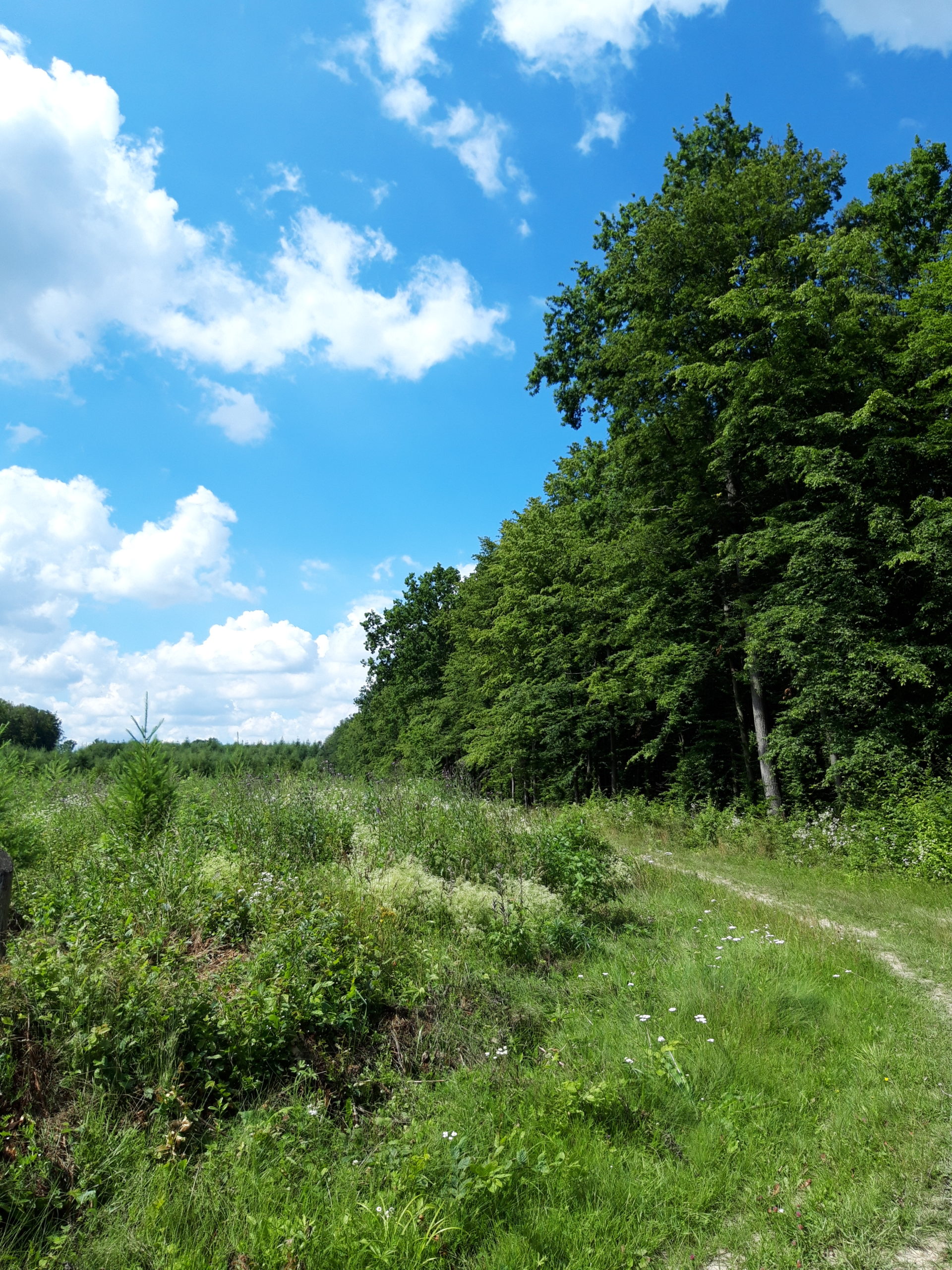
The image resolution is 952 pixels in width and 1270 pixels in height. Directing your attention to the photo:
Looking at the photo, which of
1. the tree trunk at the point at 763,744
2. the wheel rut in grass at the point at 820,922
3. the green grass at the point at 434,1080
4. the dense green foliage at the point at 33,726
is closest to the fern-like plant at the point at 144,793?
the green grass at the point at 434,1080

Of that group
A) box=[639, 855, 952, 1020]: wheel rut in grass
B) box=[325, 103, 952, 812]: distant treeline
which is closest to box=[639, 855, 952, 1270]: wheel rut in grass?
box=[639, 855, 952, 1020]: wheel rut in grass

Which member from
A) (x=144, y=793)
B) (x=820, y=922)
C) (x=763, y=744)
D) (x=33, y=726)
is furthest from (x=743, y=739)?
(x=33, y=726)

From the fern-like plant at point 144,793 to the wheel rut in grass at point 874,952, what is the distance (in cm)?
746

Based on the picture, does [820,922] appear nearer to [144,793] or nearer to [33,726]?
[144,793]

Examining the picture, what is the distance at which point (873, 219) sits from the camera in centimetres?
1698

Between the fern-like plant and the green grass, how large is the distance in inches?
77.4

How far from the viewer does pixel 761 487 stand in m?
15.9

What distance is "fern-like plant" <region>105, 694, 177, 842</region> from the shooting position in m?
9.32

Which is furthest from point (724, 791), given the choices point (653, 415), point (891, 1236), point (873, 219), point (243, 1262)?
point (243, 1262)

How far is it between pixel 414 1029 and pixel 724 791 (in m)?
15.6

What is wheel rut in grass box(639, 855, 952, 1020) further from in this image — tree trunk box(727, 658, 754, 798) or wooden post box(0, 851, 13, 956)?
wooden post box(0, 851, 13, 956)

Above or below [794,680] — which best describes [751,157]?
above

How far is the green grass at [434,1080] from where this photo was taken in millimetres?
3150

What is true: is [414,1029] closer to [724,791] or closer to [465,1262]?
[465,1262]
